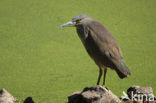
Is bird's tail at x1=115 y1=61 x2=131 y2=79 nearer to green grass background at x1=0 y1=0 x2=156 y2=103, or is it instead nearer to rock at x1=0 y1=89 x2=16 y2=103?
green grass background at x1=0 y1=0 x2=156 y2=103

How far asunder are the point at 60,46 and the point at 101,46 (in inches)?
43.0

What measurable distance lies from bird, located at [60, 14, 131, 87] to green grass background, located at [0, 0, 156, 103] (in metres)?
0.49

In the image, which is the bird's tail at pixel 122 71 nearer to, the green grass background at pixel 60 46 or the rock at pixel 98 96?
the rock at pixel 98 96

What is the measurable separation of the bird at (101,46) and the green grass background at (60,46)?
49 centimetres

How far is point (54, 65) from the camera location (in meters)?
3.11

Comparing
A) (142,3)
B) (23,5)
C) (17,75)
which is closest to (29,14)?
(23,5)

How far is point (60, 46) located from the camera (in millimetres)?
3389

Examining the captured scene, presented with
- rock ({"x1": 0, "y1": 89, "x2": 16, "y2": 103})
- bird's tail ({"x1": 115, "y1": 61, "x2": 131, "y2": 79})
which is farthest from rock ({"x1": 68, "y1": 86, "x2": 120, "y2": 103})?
rock ({"x1": 0, "y1": 89, "x2": 16, "y2": 103})

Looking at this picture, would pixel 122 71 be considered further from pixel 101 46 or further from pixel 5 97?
pixel 5 97

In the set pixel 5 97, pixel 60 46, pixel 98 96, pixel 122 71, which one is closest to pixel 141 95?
pixel 122 71

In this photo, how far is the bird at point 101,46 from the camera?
2299 millimetres

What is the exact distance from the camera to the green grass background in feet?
9.24

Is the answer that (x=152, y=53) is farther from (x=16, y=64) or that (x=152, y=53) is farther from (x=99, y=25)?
(x=16, y=64)

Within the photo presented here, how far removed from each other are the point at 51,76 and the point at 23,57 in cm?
45
